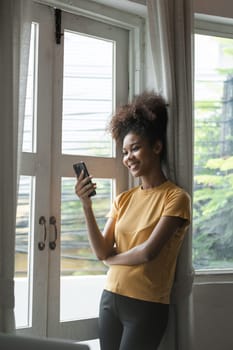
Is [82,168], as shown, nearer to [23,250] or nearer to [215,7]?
[23,250]

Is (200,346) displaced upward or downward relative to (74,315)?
downward

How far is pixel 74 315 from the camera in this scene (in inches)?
101

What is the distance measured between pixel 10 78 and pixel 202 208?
1369 mm

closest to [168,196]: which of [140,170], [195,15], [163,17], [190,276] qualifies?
[140,170]

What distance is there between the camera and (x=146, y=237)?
2262mm

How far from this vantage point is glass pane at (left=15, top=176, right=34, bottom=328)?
2383mm

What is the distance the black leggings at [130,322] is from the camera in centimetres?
216

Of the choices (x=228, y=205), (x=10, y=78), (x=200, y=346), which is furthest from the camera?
(x=228, y=205)

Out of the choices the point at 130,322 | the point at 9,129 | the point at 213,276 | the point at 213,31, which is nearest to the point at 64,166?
the point at 9,129

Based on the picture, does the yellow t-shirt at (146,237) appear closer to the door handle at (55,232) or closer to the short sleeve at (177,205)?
the short sleeve at (177,205)

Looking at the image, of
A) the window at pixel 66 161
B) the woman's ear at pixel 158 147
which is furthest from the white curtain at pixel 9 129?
the woman's ear at pixel 158 147

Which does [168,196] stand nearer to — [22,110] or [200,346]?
[22,110]

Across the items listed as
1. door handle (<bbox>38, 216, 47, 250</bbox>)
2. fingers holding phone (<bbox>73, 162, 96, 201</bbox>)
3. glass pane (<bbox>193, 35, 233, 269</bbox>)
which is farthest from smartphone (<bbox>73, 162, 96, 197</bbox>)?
glass pane (<bbox>193, 35, 233, 269</bbox>)

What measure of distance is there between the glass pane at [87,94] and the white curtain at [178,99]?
0.92ft
